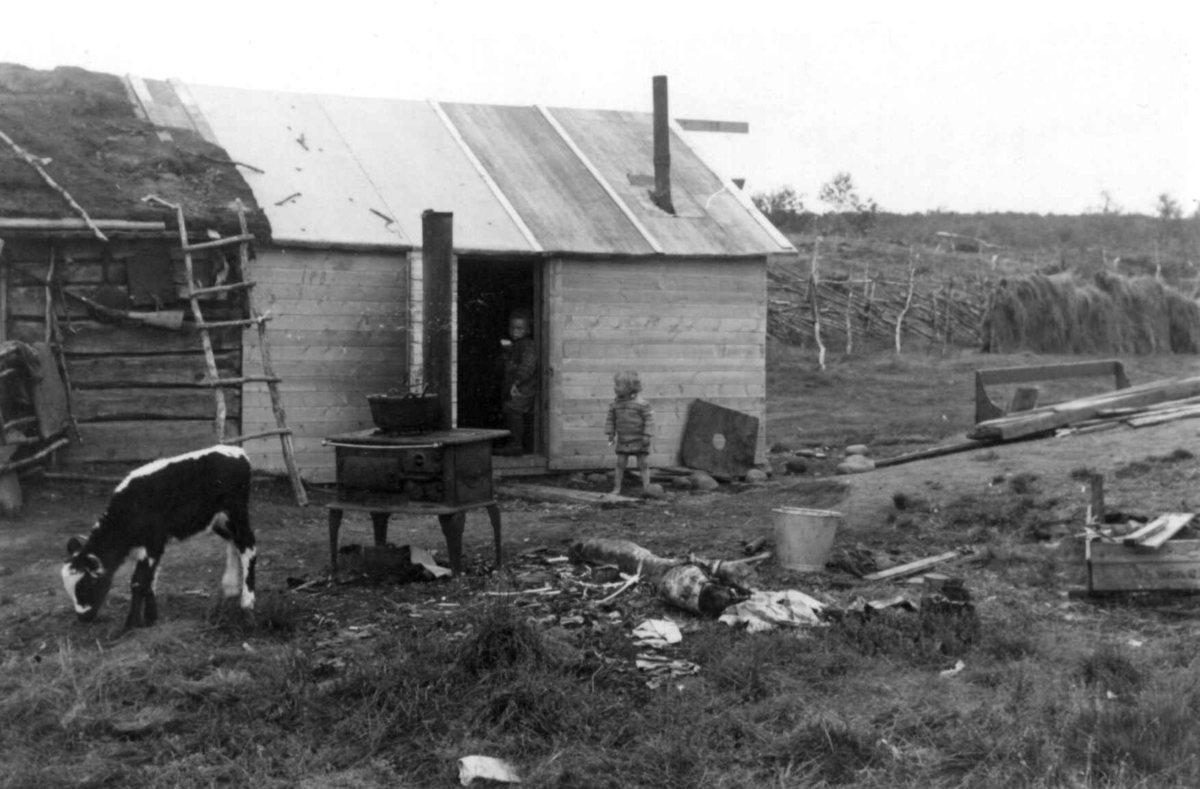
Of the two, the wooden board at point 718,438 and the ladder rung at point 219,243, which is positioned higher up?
the ladder rung at point 219,243

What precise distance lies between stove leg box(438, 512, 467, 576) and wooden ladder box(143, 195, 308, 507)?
3384mm

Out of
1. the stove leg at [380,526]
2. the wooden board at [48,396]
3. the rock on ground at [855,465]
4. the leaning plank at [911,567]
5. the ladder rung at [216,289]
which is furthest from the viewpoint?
the rock on ground at [855,465]

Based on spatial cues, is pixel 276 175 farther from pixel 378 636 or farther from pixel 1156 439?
pixel 1156 439

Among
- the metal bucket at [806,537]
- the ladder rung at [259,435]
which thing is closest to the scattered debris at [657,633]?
the metal bucket at [806,537]

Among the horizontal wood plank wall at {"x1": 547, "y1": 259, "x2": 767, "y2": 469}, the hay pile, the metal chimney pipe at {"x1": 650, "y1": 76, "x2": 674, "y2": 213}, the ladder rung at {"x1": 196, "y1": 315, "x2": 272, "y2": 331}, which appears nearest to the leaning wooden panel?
the ladder rung at {"x1": 196, "y1": 315, "x2": 272, "y2": 331}

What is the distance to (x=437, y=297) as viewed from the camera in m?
9.75

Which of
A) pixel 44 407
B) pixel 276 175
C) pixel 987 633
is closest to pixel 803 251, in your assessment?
pixel 276 175

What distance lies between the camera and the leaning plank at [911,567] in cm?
813

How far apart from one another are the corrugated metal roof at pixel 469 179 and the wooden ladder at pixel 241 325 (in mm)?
619

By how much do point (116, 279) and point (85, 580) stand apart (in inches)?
210

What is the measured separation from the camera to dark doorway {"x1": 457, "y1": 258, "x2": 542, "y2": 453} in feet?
52.2

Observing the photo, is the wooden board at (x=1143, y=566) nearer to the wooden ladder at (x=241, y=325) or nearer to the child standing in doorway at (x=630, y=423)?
the child standing in doorway at (x=630, y=423)

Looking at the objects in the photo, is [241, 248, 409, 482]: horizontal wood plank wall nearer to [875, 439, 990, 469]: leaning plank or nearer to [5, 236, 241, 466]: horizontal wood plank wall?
[5, 236, 241, 466]: horizontal wood plank wall

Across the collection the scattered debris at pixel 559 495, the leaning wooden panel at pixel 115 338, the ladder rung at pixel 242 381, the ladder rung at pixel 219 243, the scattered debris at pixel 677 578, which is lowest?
the scattered debris at pixel 559 495
